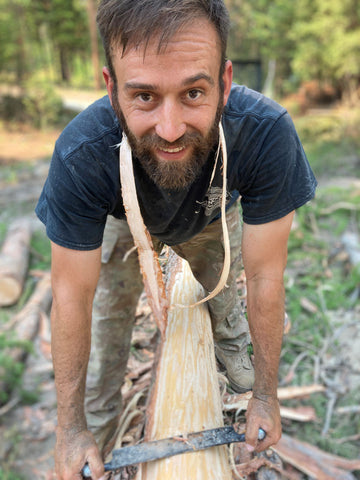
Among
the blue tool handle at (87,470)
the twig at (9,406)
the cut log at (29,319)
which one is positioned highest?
Answer: the blue tool handle at (87,470)

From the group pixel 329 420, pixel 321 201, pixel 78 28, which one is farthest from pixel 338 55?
pixel 78 28

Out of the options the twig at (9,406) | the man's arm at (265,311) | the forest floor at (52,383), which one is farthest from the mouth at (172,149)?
the twig at (9,406)

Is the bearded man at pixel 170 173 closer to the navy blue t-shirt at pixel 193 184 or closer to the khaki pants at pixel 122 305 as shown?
the navy blue t-shirt at pixel 193 184

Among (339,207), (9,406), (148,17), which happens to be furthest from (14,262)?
(339,207)

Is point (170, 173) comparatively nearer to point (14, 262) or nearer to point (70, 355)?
point (70, 355)

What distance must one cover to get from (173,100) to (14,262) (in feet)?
12.2

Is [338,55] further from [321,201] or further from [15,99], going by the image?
[15,99]

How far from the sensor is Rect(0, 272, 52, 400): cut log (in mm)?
3678

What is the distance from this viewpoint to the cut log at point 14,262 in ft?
14.3

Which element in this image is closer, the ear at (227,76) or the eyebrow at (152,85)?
the eyebrow at (152,85)

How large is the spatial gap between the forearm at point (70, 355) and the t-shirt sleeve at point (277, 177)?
31.6 inches

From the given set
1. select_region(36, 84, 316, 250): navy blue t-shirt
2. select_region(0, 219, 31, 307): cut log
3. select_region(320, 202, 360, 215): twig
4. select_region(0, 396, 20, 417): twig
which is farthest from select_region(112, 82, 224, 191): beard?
select_region(320, 202, 360, 215): twig

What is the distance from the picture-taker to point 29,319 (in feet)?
13.5

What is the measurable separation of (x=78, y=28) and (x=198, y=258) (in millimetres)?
21475
